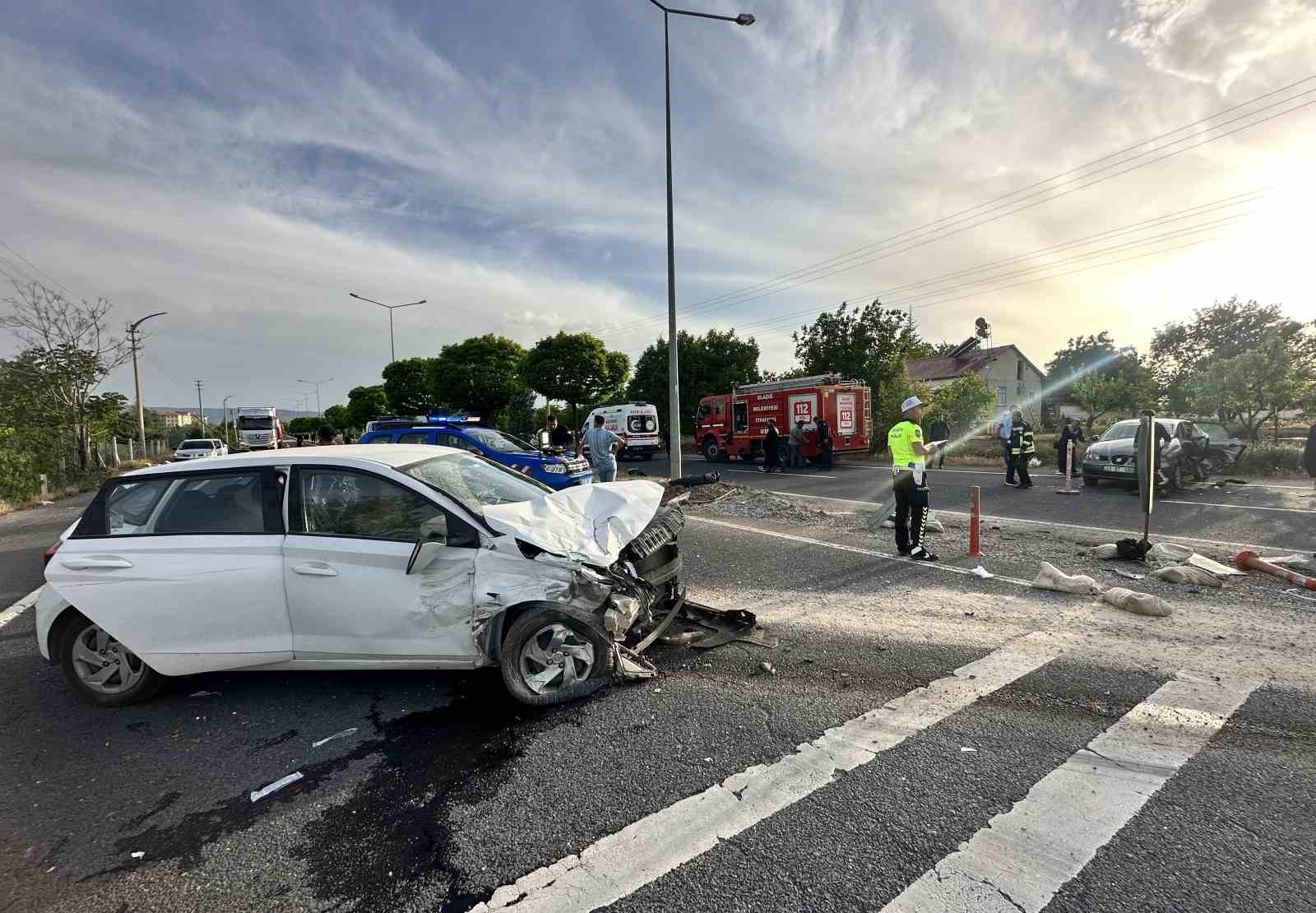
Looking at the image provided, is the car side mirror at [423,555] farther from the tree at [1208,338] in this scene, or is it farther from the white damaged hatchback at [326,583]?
the tree at [1208,338]

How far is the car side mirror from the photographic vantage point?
3.33 m

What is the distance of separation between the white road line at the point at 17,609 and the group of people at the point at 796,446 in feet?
52.3

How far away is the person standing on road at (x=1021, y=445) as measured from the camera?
13.1 metres

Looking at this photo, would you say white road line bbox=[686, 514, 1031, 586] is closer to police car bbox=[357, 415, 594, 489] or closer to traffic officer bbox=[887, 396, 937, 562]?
traffic officer bbox=[887, 396, 937, 562]

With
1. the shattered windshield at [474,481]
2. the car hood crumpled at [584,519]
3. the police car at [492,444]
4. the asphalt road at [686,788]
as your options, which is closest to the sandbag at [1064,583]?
the asphalt road at [686,788]

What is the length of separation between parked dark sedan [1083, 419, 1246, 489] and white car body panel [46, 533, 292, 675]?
1382 cm

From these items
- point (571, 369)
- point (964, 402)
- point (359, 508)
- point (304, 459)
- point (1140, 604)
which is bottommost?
point (1140, 604)

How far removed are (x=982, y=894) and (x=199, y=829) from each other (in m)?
3.07

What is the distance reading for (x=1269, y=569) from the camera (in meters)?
5.83

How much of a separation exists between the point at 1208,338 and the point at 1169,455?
1357 inches

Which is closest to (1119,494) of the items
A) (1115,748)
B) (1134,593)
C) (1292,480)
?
(1292,480)

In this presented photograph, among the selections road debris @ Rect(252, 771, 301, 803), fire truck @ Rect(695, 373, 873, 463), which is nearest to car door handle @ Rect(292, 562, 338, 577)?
road debris @ Rect(252, 771, 301, 803)

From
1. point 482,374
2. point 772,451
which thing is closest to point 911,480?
point 772,451

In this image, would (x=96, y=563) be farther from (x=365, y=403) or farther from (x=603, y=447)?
(x=365, y=403)
